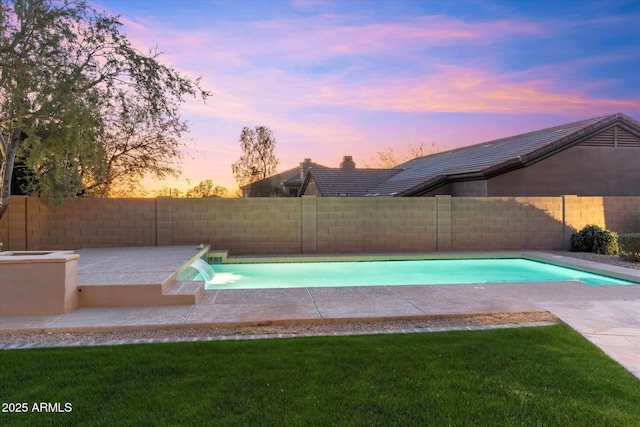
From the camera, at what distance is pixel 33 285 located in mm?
5961

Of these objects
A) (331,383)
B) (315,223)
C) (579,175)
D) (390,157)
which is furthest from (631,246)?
(390,157)

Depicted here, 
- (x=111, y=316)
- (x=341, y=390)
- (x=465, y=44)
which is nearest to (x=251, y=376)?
(x=341, y=390)

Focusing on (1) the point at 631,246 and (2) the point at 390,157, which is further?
(2) the point at 390,157

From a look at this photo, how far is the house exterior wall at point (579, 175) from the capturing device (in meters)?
16.6

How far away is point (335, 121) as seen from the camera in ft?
67.7

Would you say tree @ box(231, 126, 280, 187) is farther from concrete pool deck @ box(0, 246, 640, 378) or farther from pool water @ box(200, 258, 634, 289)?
concrete pool deck @ box(0, 246, 640, 378)

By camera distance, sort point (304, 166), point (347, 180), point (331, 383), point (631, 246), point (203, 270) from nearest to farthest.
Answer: point (331, 383) < point (203, 270) < point (631, 246) < point (347, 180) < point (304, 166)

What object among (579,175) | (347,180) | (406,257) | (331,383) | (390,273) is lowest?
(390,273)

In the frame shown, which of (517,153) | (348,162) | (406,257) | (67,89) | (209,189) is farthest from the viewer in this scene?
(348,162)

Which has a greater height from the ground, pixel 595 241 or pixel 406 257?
pixel 595 241

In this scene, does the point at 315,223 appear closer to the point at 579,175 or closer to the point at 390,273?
the point at 390,273

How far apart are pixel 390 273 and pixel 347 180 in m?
13.7

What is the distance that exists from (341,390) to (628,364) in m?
2.96

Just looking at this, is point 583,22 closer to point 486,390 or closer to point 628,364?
point 628,364
